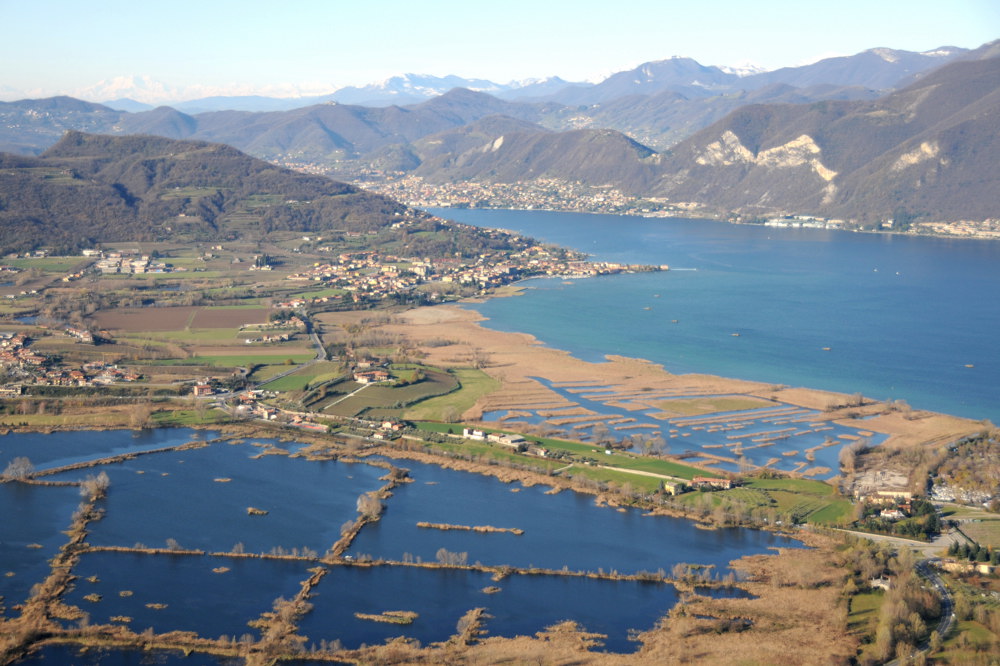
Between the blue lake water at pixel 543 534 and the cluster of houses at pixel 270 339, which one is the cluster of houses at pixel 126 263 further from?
the blue lake water at pixel 543 534

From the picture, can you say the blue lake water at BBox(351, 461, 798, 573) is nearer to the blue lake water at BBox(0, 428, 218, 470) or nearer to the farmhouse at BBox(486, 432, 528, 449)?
the farmhouse at BBox(486, 432, 528, 449)

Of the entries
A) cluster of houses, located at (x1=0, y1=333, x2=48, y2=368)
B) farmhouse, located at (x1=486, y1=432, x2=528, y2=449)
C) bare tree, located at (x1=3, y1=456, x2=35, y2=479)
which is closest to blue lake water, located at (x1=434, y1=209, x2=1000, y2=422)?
farmhouse, located at (x1=486, y1=432, x2=528, y2=449)

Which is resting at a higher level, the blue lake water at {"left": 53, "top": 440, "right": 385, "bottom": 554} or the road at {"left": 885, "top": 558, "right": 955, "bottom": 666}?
the road at {"left": 885, "top": 558, "right": 955, "bottom": 666}

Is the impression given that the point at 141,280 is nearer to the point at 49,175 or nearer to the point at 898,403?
the point at 49,175

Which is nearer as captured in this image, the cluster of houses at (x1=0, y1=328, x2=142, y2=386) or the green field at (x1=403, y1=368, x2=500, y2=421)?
the green field at (x1=403, y1=368, x2=500, y2=421)

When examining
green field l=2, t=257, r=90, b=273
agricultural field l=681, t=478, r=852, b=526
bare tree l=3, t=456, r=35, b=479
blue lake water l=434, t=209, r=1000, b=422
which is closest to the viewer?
agricultural field l=681, t=478, r=852, b=526

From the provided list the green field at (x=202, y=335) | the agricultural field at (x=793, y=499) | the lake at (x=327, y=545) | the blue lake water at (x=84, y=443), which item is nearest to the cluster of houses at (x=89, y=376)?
the blue lake water at (x=84, y=443)

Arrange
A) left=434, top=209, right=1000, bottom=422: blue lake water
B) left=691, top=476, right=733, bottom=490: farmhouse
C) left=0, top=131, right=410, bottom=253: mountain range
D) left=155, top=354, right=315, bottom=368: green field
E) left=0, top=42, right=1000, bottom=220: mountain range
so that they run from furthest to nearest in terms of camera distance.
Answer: left=0, top=42, right=1000, bottom=220: mountain range < left=0, top=131, right=410, bottom=253: mountain range < left=434, top=209, right=1000, bottom=422: blue lake water < left=155, top=354, right=315, bottom=368: green field < left=691, top=476, right=733, bottom=490: farmhouse

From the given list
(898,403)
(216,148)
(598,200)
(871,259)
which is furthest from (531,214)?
(898,403)
